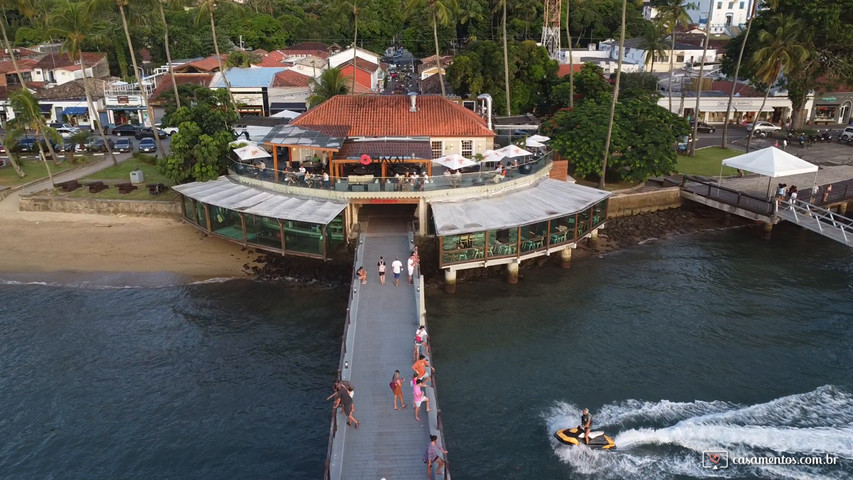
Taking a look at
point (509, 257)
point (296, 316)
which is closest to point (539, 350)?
point (509, 257)

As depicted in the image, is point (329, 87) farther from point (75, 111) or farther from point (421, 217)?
point (75, 111)

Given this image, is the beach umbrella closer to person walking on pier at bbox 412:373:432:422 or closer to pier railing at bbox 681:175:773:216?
pier railing at bbox 681:175:773:216

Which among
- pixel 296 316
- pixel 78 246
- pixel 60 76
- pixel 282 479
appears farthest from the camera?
pixel 60 76

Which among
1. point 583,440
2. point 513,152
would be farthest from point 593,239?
point 583,440

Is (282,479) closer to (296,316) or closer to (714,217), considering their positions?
(296,316)

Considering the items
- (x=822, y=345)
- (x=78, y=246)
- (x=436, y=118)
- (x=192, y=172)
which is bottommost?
(x=822, y=345)
